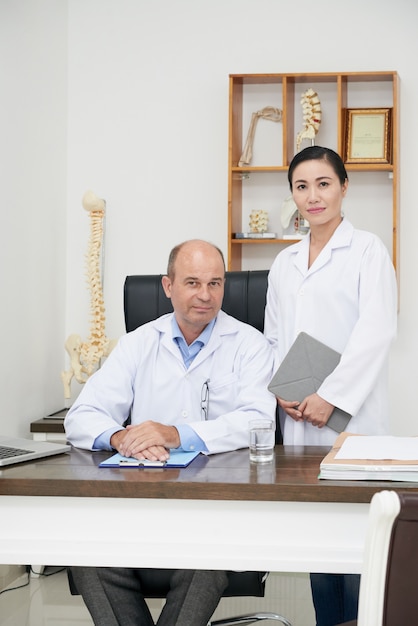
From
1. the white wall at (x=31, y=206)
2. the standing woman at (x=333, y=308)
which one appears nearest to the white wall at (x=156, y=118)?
the white wall at (x=31, y=206)

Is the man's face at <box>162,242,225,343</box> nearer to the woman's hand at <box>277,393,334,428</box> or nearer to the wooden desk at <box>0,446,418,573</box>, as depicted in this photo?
the woman's hand at <box>277,393,334,428</box>

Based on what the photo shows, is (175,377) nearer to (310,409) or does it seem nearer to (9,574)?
(310,409)

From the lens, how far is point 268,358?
2270 millimetres

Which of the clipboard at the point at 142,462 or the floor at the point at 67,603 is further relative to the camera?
the floor at the point at 67,603

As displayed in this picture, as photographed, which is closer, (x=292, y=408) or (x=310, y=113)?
(x=292, y=408)

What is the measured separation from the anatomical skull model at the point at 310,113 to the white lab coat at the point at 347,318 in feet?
4.63

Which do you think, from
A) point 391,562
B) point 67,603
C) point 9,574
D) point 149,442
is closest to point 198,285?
point 149,442

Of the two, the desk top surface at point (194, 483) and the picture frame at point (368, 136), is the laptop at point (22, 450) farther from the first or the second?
the picture frame at point (368, 136)

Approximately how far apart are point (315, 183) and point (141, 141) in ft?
5.92

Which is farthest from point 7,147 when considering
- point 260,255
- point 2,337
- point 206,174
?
point 260,255

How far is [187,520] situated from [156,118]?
280 centimetres

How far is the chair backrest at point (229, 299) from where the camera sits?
257cm

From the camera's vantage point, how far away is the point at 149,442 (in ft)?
5.85

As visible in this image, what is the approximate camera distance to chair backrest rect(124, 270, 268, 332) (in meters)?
2.57
